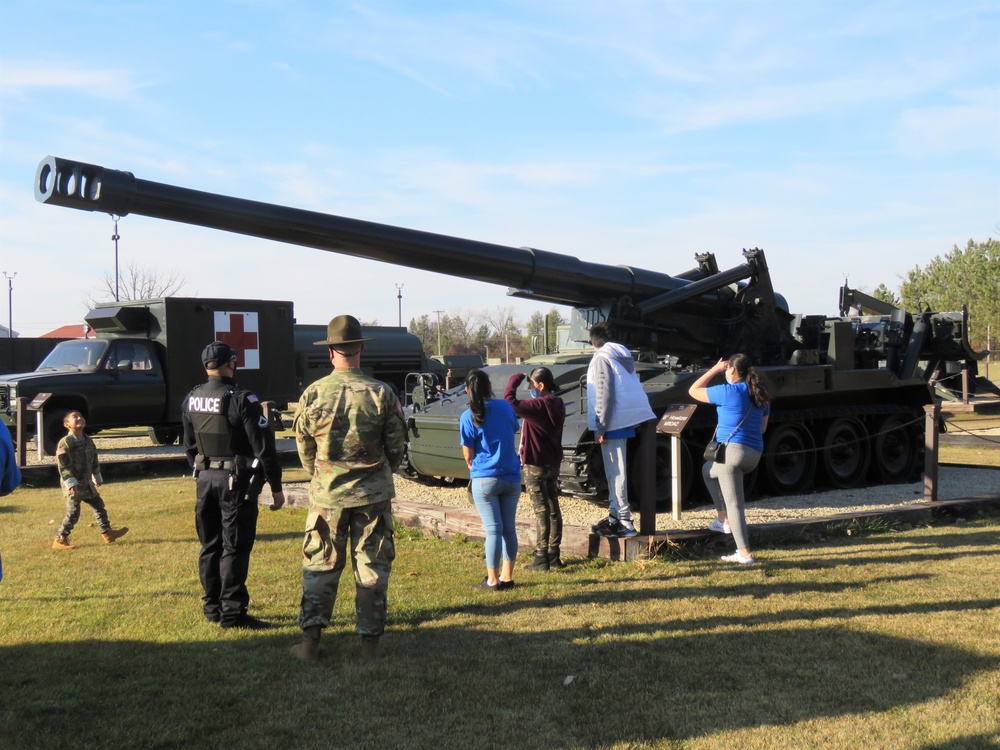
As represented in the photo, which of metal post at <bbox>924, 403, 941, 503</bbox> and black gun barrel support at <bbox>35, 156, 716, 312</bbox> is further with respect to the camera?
metal post at <bbox>924, 403, 941, 503</bbox>

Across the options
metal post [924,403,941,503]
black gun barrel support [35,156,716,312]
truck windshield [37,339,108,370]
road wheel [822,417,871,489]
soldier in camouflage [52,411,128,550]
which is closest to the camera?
black gun barrel support [35,156,716,312]

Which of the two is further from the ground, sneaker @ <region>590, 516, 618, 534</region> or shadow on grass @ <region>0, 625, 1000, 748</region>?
sneaker @ <region>590, 516, 618, 534</region>

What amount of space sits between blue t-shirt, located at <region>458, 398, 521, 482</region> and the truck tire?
1199cm

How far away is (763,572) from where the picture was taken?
7.10 meters

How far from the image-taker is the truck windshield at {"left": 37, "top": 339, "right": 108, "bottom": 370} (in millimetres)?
15898

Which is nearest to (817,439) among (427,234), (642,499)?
(642,499)

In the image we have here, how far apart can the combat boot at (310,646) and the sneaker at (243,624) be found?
2.25ft

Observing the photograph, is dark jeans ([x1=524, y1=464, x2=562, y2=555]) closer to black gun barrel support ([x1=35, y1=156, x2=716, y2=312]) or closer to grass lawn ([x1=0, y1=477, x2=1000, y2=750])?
grass lawn ([x1=0, y1=477, x2=1000, y2=750])

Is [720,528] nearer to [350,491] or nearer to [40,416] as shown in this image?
[350,491]

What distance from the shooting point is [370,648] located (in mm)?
5191

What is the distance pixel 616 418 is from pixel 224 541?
3075 mm

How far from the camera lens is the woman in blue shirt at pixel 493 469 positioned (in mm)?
6555

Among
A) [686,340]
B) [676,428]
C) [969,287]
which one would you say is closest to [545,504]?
[676,428]

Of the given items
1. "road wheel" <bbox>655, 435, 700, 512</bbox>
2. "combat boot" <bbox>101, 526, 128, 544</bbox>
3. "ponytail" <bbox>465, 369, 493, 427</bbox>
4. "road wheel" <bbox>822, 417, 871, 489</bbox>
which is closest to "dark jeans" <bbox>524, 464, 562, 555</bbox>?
"ponytail" <bbox>465, 369, 493, 427</bbox>
